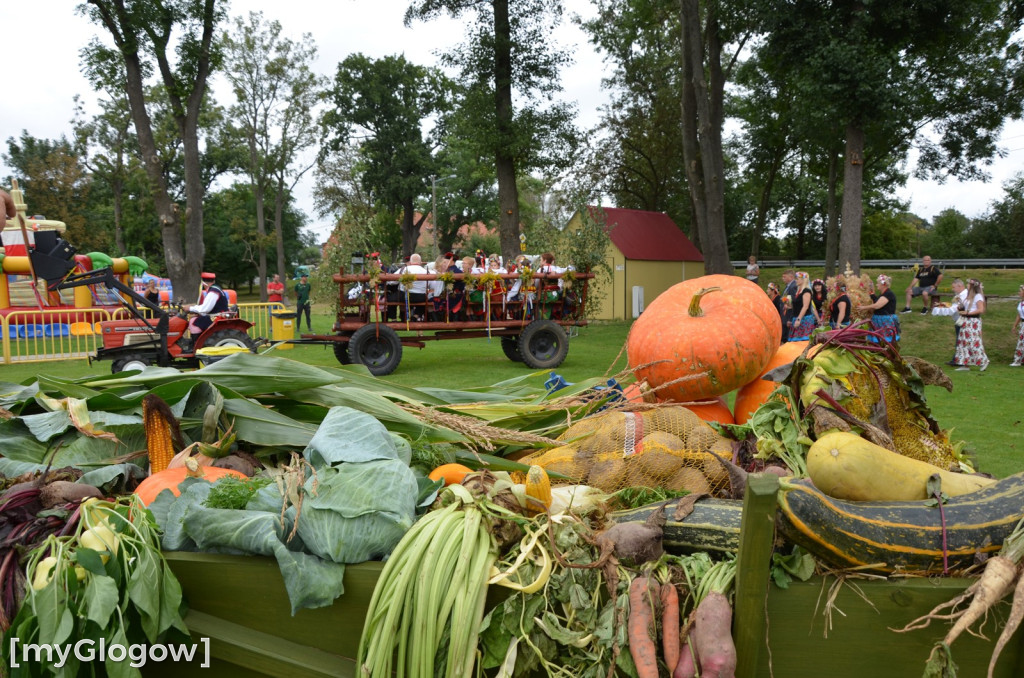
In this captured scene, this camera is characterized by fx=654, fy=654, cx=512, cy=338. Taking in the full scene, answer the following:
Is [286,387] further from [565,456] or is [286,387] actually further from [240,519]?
[565,456]

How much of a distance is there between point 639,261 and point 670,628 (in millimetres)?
25295

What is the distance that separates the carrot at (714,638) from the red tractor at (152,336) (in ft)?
30.4

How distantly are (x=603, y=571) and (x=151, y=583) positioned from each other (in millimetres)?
1148

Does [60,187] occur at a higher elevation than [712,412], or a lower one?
higher

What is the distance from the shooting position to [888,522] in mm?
1671

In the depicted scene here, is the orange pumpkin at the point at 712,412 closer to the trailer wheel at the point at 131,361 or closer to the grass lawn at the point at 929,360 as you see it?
the grass lawn at the point at 929,360

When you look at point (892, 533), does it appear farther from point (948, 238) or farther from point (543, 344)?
point (948, 238)

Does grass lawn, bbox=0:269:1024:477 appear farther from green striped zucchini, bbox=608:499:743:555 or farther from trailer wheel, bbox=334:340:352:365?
green striped zucchini, bbox=608:499:743:555

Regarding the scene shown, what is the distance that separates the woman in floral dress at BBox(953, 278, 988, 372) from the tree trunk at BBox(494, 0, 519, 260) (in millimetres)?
10365

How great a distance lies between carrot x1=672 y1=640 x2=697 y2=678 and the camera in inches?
60.4

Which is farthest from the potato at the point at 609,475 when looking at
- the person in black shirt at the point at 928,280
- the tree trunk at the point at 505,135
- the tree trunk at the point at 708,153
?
the person in black shirt at the point at 928,280

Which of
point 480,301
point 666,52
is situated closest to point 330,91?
point 666,52

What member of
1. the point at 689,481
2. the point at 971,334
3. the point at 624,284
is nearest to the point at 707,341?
the point at 689,481

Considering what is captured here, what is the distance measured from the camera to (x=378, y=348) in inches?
446
